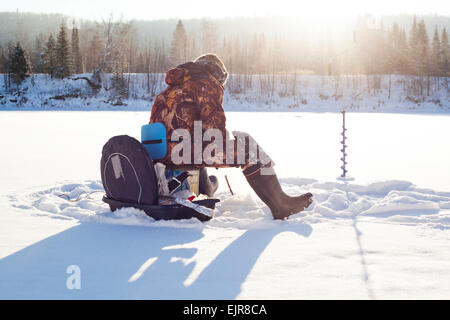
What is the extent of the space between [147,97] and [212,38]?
79.9ft

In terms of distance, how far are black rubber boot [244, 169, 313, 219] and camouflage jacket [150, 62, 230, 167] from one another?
0.47 m

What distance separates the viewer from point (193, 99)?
3.31 metres

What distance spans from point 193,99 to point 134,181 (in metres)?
0.81

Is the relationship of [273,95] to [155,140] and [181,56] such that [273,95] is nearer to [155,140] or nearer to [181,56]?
[181,56]

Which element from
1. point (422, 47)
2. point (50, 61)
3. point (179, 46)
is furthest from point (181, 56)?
point (422, 47)

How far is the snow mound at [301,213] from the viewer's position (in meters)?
3.54

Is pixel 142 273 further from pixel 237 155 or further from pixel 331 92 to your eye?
pixel 331 92

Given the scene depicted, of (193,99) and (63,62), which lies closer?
(193,99)

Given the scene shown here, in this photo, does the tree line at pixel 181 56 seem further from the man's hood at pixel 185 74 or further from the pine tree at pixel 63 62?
the man's hood at pixel 185 74

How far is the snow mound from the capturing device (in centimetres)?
354

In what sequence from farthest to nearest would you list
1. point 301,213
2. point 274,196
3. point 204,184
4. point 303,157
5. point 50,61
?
1. point 50,61
2. point 303,157
3. point 204,184
4. point 301,213
5. point 274,196

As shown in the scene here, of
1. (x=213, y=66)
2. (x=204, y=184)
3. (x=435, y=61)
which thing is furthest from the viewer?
(x=435, y=61)

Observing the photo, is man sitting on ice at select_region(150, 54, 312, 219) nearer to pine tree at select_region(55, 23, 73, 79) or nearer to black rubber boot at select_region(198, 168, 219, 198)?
black rubber boot at select_region(198, 168, 219, 198)

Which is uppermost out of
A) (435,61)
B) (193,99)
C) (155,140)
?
(435,61)
